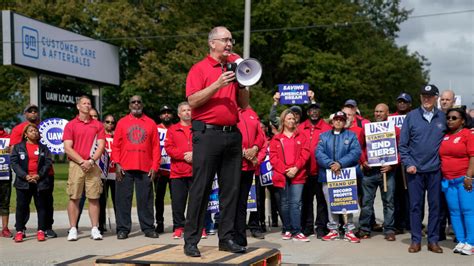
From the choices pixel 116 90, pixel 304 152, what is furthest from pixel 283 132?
pixel 116 90

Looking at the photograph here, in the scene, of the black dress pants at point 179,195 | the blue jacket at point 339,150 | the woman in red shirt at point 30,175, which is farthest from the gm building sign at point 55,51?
the blue jacket at point 339,150

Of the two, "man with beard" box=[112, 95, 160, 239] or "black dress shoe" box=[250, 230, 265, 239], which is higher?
"man with beard" box=[112, 95, 160, 239]

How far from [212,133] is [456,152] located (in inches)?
156

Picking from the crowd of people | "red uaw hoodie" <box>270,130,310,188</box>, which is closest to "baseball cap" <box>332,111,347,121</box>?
the crowd of people

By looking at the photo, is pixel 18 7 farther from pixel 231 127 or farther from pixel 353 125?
pixel 231 127

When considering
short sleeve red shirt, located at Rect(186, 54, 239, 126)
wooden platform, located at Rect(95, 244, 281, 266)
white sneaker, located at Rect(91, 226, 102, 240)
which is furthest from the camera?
white sneaker, located at Rect(91, 226, 102, 240)

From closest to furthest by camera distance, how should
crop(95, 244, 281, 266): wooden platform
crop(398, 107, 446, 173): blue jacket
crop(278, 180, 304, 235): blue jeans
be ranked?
crop(95, 244, 281, 266): wooden platform, crop(398, 107, 446, 173): blue jacket, crop(278, 180, 304, 235): blue jeans

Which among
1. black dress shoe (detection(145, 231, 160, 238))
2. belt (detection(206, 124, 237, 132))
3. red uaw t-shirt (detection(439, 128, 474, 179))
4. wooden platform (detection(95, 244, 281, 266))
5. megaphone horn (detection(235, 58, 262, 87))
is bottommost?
black dress shoe (detection(145, 231, 160, 238))

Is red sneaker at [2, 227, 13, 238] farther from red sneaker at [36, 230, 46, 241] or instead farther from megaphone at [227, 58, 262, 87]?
megaphone at [227, 58, 262, 87]

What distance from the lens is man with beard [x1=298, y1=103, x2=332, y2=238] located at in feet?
35.9

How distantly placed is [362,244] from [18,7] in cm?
3330

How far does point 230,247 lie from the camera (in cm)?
703

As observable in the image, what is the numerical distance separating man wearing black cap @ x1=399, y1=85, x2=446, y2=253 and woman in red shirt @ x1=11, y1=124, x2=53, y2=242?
5.55m

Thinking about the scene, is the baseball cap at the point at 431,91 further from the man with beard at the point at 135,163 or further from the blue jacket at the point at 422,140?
the man with beard at the point at 135,163
